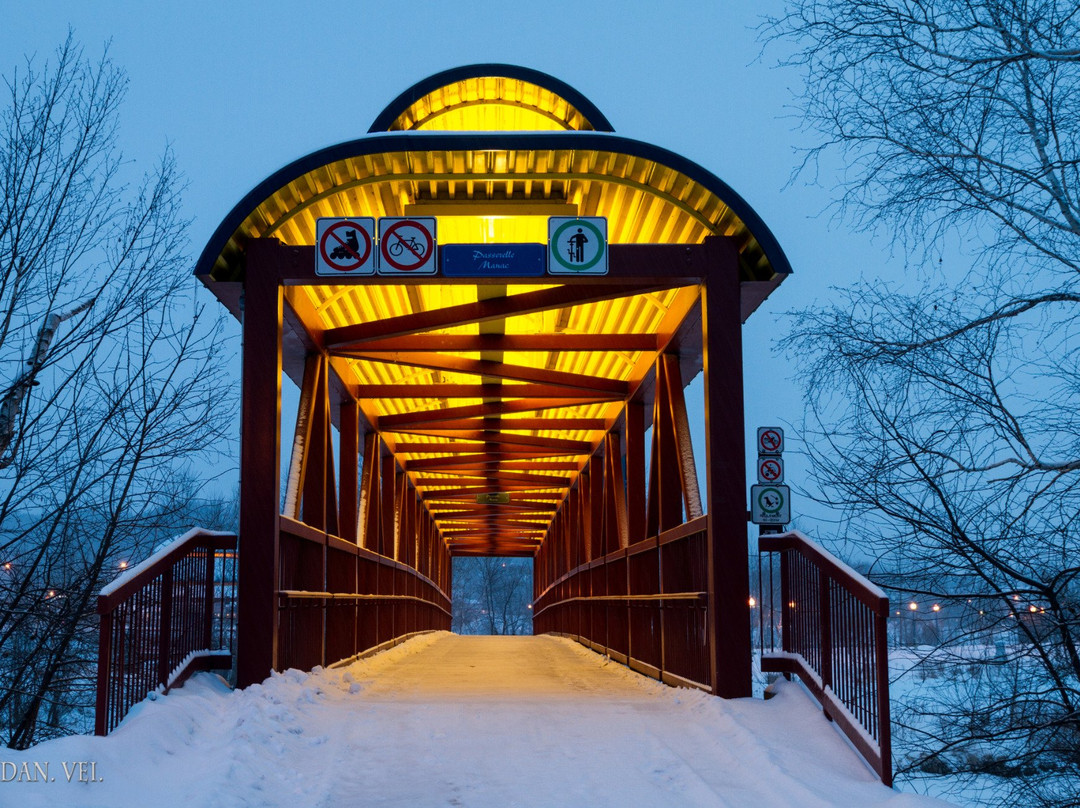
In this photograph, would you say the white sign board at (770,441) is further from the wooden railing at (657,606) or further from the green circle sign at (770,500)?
the wooden railing at (657,606)

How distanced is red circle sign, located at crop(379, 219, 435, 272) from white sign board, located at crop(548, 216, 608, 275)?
1008 millimetres

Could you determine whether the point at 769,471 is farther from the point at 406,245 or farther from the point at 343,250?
the point at 343,250

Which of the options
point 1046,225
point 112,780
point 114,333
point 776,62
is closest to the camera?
point 112,780

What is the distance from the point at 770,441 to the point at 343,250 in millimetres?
4225

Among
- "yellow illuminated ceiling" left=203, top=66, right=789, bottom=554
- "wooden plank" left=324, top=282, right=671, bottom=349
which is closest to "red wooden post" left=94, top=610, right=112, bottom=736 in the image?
"yellow illuminated ceiling" left=203, top=66, right=789, bottom=554

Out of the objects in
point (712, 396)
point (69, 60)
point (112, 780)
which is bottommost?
point (112, 780)

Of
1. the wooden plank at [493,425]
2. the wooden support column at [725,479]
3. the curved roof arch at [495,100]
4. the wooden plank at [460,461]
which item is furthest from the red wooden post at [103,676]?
the wooden plank at [460,461]

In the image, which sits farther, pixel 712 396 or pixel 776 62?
pixel 712 396

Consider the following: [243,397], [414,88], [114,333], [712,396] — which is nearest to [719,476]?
→ [712,396]

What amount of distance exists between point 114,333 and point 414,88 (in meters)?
4.88

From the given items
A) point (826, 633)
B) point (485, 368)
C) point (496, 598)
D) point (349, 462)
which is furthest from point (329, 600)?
point (496, 598)

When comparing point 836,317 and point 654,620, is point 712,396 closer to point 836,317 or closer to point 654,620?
point 836,317

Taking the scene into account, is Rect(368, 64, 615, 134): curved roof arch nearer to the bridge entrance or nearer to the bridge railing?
the bridge entrance

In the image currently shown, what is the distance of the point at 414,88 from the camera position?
12.1 m
